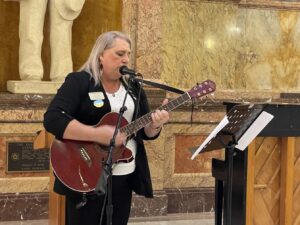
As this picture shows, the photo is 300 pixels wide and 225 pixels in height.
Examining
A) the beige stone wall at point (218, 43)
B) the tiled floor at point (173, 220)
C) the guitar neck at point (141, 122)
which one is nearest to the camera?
the guitar neck at point (141, 122)

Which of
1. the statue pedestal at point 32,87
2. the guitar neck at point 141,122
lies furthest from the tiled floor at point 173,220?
the guitar neck at point 141,122

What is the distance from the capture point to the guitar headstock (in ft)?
11.6

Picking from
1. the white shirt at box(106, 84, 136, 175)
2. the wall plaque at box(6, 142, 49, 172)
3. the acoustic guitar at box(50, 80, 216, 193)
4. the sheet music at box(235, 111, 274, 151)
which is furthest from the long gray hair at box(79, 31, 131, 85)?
the wall plaque at box(6, 142, 49, 172)

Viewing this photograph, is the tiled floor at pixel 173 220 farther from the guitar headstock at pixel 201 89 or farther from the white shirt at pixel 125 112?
the guitar headstock at pixel 201 89

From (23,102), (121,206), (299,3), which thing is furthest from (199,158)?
(121,206)

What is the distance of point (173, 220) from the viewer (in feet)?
21.1

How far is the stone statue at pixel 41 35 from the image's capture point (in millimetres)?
6461

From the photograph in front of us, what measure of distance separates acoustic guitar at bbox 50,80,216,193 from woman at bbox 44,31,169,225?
5 centimetres

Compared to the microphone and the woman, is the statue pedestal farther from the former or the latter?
the microphone

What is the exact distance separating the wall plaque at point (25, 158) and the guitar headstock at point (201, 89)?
10.6ft

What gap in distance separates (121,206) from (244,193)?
0.98m

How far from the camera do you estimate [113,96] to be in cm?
357

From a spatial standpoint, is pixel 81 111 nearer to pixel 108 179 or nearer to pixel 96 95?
pixel 96 95

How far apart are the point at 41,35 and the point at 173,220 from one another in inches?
103
